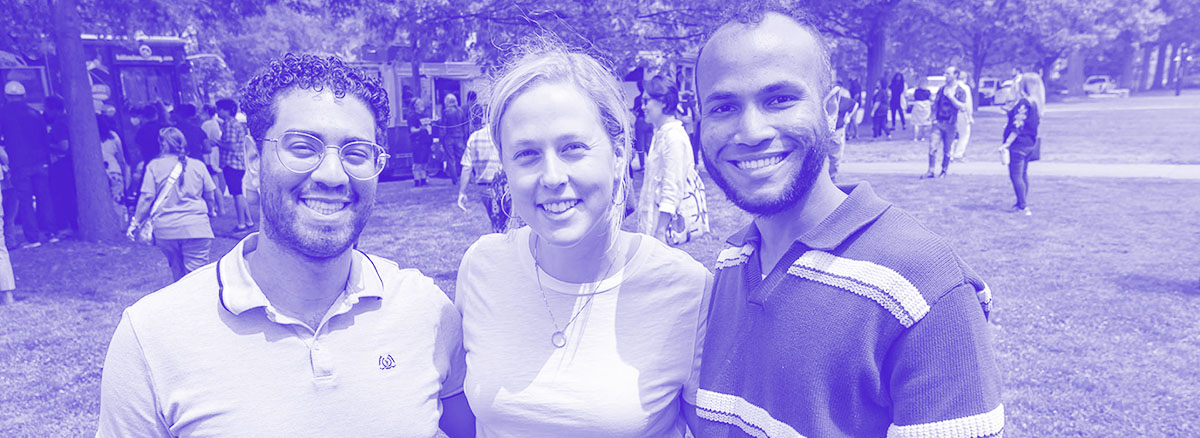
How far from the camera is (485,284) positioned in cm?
235

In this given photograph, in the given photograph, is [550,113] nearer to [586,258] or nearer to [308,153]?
[586,258]

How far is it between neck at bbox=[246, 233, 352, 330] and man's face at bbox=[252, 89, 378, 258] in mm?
59

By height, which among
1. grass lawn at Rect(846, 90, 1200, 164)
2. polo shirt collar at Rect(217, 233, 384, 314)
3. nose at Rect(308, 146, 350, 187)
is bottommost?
grass lawn at Rect(846, 90, 1200, 164)

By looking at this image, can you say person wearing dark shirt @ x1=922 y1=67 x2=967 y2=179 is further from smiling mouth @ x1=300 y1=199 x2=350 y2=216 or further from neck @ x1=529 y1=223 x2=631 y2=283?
smiling mouth @ x1=300 y1=199 x2=350 y2=216

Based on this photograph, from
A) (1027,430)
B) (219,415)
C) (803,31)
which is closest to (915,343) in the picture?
(803,31)

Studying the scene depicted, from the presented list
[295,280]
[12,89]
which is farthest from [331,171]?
[12,89]

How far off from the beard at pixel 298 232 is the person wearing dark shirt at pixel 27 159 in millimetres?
10545

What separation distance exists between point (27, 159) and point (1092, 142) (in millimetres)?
23110

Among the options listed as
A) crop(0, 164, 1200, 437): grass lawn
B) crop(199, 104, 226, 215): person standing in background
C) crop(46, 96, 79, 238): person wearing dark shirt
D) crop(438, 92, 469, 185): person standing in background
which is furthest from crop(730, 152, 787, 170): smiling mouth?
crop(438, 92, 469, 185): person standing in background

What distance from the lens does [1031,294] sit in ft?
22.9

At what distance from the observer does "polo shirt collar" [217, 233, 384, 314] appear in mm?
1877

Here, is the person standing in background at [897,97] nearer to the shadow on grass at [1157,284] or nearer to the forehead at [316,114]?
the shadow on grass at [1157,284]

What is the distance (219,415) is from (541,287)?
0.88m

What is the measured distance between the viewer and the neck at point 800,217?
73.2 inches
